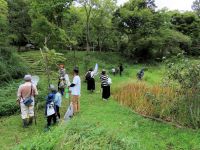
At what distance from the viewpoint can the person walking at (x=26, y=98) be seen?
28.8 ft

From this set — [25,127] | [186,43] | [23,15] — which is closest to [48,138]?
[25,127]

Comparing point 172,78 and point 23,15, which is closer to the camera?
point 172,78

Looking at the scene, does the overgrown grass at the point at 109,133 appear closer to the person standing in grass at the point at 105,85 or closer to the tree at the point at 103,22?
the person standing in grass at the point at 105,85

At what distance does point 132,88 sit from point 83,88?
3921mm

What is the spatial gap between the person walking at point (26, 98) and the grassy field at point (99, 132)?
1.17 ft

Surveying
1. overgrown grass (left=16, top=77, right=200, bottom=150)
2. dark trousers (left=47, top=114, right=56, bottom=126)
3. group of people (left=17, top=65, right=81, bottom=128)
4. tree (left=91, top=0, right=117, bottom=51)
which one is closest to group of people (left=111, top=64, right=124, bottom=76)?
tree (left=91, top=0, right=117, bottom=51)

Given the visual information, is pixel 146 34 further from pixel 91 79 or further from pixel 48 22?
pixel 91 79

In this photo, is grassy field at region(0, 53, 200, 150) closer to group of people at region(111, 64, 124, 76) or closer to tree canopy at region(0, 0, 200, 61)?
group of people at region(111, 64, 124, 76)

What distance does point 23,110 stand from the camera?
350 inches

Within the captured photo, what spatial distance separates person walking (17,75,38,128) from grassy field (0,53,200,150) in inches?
14.1

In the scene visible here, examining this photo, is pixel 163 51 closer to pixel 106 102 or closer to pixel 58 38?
pixel 58 38

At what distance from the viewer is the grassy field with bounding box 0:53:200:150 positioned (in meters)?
4.77

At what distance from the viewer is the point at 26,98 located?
8789 mm

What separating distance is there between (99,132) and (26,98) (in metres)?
4.45
